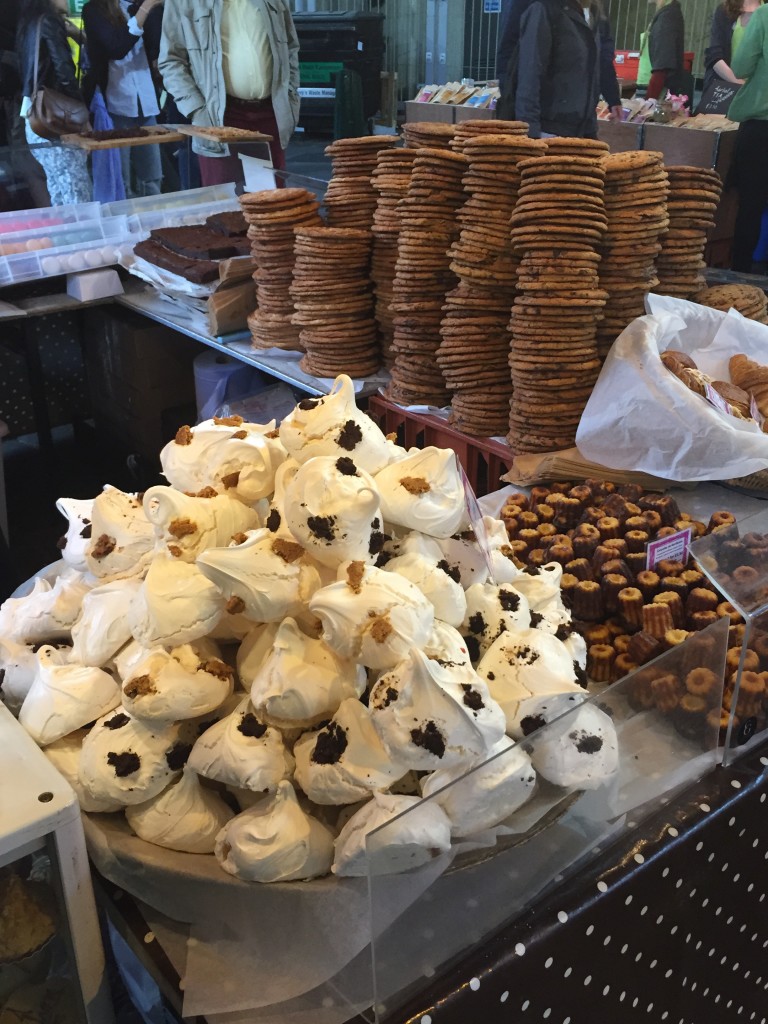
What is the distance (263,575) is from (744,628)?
24.6 inches

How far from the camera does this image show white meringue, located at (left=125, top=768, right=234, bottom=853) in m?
1.00

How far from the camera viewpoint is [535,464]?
222 cm

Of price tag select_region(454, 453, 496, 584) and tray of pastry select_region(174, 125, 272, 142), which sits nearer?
price tag select_region(454, 453, 496, 584)

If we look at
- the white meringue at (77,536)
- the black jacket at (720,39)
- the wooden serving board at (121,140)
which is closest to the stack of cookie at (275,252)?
the wooden serving board at (121,140)

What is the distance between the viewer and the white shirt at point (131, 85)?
5008mm

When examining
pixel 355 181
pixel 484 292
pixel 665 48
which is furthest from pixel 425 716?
pixel 665 48

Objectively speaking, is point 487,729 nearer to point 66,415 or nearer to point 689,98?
point 66,415

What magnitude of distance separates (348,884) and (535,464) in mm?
1438

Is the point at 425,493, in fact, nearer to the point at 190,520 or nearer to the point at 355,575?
the point at 355,575

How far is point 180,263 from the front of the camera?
3295mm

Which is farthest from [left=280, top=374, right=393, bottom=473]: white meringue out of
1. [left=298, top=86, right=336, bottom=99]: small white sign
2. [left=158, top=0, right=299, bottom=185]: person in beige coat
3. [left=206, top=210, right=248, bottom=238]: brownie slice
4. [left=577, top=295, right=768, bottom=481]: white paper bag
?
[left=298, top=86, right=336, bottom=99]: small white sign

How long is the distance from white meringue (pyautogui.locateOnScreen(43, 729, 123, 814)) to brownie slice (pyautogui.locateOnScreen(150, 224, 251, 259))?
2.47m

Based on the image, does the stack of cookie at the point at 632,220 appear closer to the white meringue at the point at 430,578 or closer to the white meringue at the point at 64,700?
the white meringue at the point at 430,578

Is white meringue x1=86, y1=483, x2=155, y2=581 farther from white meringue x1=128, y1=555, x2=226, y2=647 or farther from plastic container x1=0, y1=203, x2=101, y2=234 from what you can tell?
plastic container x1=0, y1=203, x2=101, y2=234
